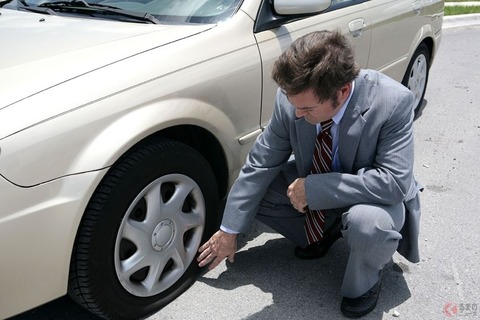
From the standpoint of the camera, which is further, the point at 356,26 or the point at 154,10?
the point at 356,26

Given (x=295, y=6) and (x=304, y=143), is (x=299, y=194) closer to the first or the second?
(x=304, y=143)

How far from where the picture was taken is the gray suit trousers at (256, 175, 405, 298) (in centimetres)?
211

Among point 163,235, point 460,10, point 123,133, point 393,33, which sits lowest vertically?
point 460,10

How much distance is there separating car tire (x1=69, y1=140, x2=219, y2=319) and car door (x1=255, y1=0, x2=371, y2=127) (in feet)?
1.69

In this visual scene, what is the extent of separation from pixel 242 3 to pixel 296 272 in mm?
1306

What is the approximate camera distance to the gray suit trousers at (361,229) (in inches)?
83.0

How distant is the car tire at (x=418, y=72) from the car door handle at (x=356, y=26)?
1.05 meters

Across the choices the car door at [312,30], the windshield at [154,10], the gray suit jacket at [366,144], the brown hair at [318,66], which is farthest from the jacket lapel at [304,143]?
the windshield at [154,10]

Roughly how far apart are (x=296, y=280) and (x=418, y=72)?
2.48 meters

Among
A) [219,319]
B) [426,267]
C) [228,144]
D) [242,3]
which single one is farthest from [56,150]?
[426,267]

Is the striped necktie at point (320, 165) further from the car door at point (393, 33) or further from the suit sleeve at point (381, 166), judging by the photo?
the car door at point (393, 33)

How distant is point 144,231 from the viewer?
2.18 metres

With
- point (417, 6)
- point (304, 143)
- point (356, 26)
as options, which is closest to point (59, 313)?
point (304, 143)

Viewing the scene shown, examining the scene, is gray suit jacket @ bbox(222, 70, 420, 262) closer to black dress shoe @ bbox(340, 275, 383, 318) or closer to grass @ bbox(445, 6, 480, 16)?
black dress shoe @ bbox(340, 275, 383, 318)
